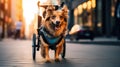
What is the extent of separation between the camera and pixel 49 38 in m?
13.5

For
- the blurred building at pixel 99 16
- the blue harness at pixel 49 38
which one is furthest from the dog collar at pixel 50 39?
the blurred building at pixel 99 16

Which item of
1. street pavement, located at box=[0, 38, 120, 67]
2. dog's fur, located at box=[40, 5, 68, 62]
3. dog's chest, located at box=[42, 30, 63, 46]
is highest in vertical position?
dog's fur, located at box=[40, 5, 68, 62]

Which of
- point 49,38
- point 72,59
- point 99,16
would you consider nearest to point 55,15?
point 49,38

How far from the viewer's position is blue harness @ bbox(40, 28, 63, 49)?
44.2 ft

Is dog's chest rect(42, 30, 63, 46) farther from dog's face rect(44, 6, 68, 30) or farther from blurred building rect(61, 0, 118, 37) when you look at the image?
blurred building rect(61, 0, 118, 37)

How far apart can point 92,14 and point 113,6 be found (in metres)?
4.05

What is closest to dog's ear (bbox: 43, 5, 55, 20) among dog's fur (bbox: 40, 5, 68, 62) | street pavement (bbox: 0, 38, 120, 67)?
dog's fur (bbox: 40, 5, 68, 62)

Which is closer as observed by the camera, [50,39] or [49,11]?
[49,11]

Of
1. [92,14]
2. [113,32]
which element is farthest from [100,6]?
[113,32]

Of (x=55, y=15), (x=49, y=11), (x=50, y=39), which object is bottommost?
(x=50, y=39)

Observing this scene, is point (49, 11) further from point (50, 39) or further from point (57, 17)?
point (50, 39)

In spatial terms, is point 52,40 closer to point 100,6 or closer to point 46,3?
point 46,3

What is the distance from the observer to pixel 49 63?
1329cm

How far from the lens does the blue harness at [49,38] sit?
13.5 meters
